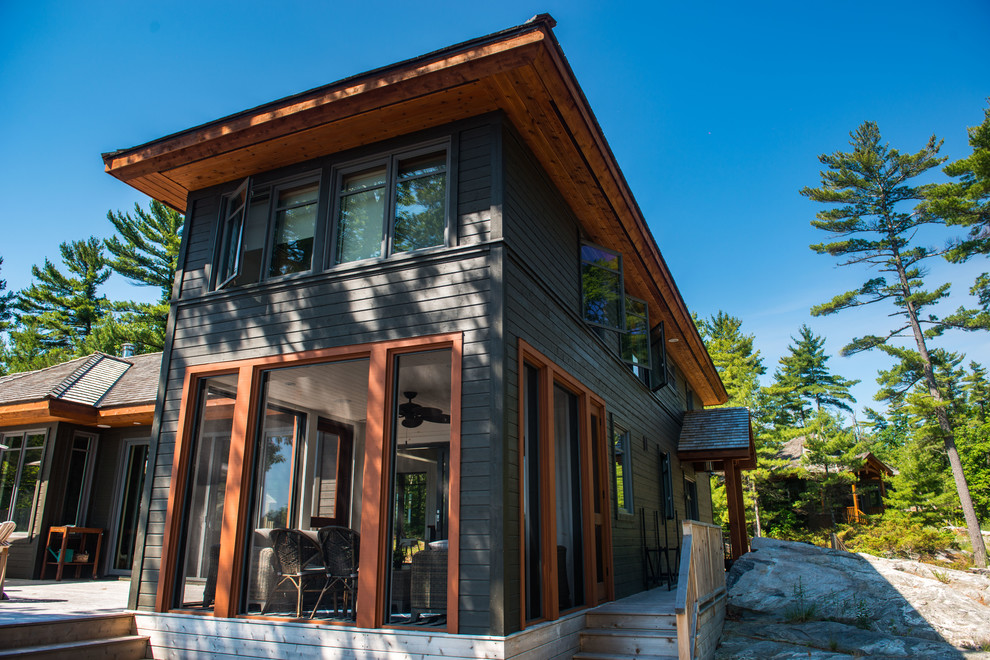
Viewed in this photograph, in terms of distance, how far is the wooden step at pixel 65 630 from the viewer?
A: 456 centimetres

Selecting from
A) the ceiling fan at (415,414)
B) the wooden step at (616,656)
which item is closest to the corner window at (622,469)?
the wooden step at (616,656)

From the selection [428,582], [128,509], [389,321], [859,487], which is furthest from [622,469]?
[859,487]

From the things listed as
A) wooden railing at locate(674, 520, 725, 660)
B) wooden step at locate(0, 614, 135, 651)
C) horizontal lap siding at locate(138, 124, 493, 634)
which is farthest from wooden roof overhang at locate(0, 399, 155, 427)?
wooden railing at locate(674, 520, 725, 660)

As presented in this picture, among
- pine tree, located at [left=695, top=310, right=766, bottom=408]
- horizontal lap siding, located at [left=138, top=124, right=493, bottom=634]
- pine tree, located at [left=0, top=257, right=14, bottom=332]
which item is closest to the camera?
horizontal lap siding, located at [left=138, top=124, right=493, bottom=634]

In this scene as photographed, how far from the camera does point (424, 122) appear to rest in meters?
5.71

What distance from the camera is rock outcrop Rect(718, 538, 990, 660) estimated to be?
283 inches

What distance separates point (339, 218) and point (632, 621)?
4.66 metres

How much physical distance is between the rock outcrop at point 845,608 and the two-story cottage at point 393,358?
2.41 meters

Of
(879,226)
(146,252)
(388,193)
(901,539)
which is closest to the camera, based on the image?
(388,193)

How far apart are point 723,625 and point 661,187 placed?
59.1ft

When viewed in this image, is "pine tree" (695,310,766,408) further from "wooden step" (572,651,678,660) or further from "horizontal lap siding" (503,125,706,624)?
"wooden step" (572,651,678,660)

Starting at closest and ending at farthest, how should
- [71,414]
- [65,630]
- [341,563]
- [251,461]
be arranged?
[65,630]
[341,563]
[251,461]
[71,414]

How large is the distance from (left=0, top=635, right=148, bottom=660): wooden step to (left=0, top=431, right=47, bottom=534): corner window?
5695 millimetres

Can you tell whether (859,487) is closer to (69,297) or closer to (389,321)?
(389,321)
